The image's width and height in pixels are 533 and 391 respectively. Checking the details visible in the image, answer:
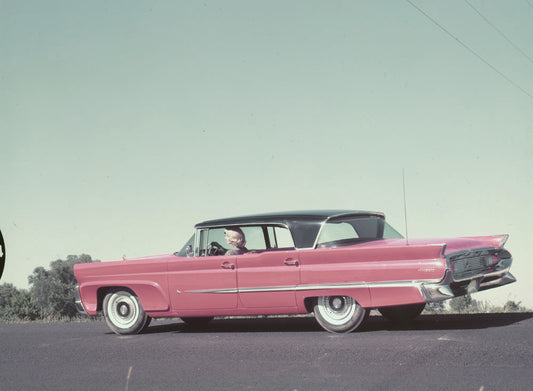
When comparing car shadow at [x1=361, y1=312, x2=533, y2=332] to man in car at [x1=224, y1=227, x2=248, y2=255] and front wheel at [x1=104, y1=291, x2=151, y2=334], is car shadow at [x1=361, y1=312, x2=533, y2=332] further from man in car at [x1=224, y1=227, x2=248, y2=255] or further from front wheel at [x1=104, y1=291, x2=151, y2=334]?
front wheel at [x1=104, y1=291, x2=151, y2=334]

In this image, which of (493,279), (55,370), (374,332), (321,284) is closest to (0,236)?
(55,370)

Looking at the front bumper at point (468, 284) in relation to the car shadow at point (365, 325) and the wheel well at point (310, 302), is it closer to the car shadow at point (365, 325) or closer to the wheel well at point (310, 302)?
the car shadow at point (365, 325)

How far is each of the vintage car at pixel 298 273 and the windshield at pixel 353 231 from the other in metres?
0.01

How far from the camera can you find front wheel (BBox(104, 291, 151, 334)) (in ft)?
33.8

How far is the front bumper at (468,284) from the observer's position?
26.4ft

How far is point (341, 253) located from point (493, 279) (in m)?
1.96

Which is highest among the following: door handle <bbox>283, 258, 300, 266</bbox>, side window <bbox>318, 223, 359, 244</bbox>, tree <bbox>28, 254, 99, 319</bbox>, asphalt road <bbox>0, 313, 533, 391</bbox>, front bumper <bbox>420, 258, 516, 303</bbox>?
side window <bbox>318, 223, 359, 244</bbox>

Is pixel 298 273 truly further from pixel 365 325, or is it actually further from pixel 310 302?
pixel 365 325

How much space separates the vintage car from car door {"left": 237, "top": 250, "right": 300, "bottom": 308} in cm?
1

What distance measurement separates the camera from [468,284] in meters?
8.50

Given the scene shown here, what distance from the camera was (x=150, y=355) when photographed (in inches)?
313

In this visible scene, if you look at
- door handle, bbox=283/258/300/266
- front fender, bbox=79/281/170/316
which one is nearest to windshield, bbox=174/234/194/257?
front fender, bbox=79/281/170/316

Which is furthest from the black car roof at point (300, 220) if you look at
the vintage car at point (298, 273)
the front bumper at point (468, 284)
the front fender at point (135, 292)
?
the front bumper at point (468, 284)

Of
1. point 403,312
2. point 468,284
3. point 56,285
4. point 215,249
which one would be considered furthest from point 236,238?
point 56,285
